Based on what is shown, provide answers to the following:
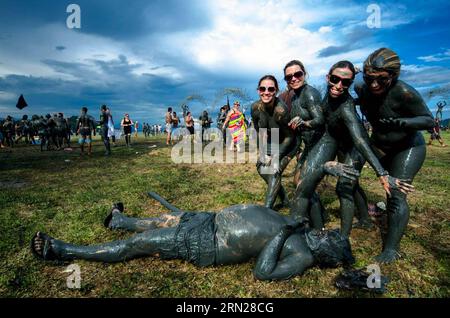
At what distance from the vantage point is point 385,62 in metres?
3.46

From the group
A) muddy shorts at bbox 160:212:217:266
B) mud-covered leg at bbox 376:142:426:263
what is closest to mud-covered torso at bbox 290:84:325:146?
mud-covered leg at bbox 376:142:426:263

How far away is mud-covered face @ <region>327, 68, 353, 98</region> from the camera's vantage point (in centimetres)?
Result: 385

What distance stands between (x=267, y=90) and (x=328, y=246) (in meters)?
2.74

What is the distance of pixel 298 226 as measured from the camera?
A: 11.0ft

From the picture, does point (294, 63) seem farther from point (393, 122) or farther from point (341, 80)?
point (393, 122)

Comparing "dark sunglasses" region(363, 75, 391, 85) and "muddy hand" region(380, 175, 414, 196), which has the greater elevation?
"dark sunglasses" region(363, 75, 391, 85)

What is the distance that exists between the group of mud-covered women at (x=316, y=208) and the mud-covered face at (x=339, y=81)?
0.04 ft

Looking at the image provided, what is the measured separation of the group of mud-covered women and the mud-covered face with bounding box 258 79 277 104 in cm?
4

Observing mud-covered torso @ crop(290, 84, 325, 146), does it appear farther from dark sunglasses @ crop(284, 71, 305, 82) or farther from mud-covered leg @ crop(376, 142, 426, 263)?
mud-covered leg @ crop(376, 142, 426, 263)

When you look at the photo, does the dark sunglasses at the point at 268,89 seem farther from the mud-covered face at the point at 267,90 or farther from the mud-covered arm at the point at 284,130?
the mud-covered arm at the point at 284,130

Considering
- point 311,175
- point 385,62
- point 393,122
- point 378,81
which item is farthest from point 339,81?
point 311,175

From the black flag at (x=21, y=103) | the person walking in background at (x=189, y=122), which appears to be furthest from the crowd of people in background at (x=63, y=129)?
the person walking in background at (x=189, y=122)

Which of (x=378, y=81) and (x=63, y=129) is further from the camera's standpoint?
(x=63, y=129)
